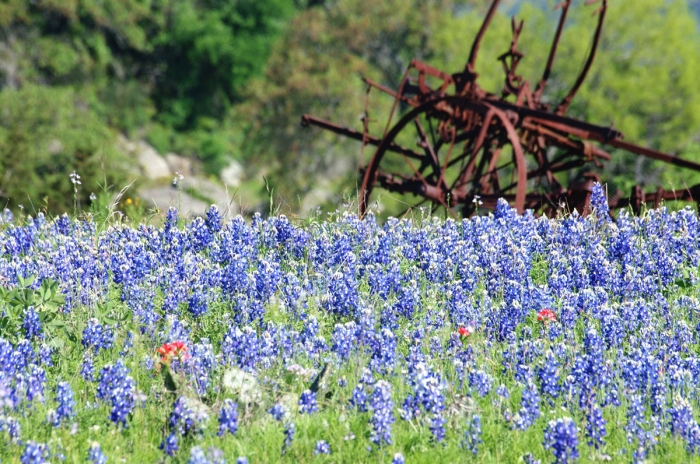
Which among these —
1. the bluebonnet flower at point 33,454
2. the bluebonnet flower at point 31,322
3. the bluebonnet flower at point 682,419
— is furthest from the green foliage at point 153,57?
the bluebonnet flower at point 682,419

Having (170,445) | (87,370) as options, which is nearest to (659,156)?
(87,370)

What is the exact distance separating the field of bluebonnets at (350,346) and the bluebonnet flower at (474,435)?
0.01 meters

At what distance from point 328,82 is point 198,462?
34045 millimetres

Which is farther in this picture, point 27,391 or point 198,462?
point 27,391

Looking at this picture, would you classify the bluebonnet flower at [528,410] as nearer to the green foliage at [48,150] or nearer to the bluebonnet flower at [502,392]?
the bluebonnet flower at [502,392]

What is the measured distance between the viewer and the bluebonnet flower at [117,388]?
4066mm

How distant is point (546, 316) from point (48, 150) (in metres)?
28.2

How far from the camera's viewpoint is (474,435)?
3.97 metres

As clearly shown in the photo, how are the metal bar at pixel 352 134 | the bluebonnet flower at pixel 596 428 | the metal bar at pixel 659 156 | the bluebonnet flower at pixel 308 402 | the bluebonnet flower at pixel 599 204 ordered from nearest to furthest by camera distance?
the bluebonnet flower at pixel 596 428, the bluebonnet flower at pixel 308 402, the bluebonnet flower at pixel 599 204, the metal bar at pixel 659 156, the metal bar at pixel 352 134

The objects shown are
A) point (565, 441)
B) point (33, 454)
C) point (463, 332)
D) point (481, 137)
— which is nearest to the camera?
point (33, 454)

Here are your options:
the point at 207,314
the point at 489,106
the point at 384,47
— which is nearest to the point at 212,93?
the point at 384,47

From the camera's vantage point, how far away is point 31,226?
7.62 metres

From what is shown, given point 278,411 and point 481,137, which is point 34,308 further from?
point 481,137

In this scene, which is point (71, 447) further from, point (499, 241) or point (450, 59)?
point (450, 59)
